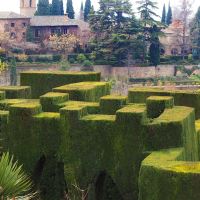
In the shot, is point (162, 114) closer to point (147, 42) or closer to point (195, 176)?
point (195, 176)

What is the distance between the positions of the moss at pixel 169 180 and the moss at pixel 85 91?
345 inches

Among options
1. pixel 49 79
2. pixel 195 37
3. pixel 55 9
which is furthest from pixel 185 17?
pixel 49 79

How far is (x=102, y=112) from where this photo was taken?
23156 millimetres

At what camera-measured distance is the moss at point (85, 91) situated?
25.5m

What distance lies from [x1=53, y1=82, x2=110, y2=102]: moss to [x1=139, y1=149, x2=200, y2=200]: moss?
8760mm

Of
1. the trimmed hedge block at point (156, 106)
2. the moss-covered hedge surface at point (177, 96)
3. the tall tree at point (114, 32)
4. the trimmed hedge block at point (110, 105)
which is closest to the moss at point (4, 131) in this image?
the trimmed hedge block at point (110, 105)

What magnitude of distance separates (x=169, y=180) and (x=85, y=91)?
34.6 ft

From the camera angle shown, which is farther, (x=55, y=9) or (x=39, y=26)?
(x=55, y=9)

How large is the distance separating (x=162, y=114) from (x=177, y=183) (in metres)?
5.46

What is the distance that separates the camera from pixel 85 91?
84.1ft

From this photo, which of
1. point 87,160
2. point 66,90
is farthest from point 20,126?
point 66,90

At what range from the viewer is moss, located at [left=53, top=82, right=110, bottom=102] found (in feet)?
83.5

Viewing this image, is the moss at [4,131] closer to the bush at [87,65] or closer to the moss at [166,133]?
the moss at [166,133]

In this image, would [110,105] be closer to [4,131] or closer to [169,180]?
[4,131]
